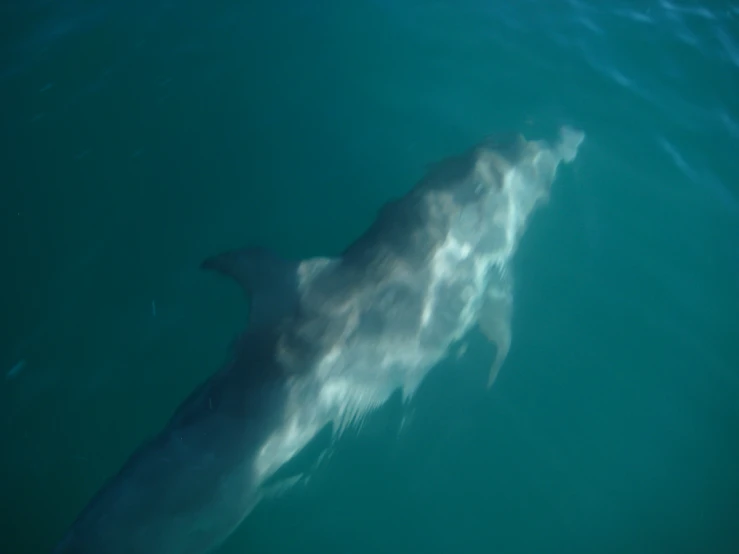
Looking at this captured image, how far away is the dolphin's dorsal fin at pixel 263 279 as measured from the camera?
6770 millimetres

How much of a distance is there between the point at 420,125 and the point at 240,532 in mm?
7426

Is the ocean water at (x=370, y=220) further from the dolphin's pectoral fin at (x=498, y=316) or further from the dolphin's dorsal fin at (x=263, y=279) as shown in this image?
the dolphin's dorsal fin at (x=263, y=279)

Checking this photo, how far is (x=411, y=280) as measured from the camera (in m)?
7.31

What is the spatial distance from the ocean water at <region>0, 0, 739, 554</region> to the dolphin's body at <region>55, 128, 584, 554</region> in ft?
1.60

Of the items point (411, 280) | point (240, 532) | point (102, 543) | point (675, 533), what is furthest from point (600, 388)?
point (102, 543)

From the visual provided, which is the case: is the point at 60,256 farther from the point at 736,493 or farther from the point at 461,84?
the point at 736,493

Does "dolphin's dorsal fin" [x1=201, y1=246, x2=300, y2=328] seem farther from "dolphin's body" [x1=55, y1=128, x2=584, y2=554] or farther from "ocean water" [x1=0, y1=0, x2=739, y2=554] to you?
"ocean water" [x1=0, y1=0, x2=739, y2=554]

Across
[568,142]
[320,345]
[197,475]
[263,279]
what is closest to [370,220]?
[263,279]

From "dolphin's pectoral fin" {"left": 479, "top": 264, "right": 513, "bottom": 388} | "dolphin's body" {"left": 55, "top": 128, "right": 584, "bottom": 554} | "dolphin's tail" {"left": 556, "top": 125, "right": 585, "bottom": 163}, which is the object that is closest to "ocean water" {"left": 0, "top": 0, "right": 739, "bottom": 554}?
"dolphin's pectoral fin" {"left": 479, "top": 264, "right": 513, "bottom": 388}

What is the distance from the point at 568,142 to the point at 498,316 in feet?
13.2

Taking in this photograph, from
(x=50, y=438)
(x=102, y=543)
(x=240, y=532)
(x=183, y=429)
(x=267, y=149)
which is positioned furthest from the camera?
(x=267, y=149)

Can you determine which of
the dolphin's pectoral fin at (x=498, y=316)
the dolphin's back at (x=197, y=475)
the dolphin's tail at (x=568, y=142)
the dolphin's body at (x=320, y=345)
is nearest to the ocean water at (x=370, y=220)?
the dolphin's pectoral fin at (x=498, y=316)

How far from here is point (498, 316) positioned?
8.20m

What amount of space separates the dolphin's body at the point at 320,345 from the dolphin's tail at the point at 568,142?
4.35ft
